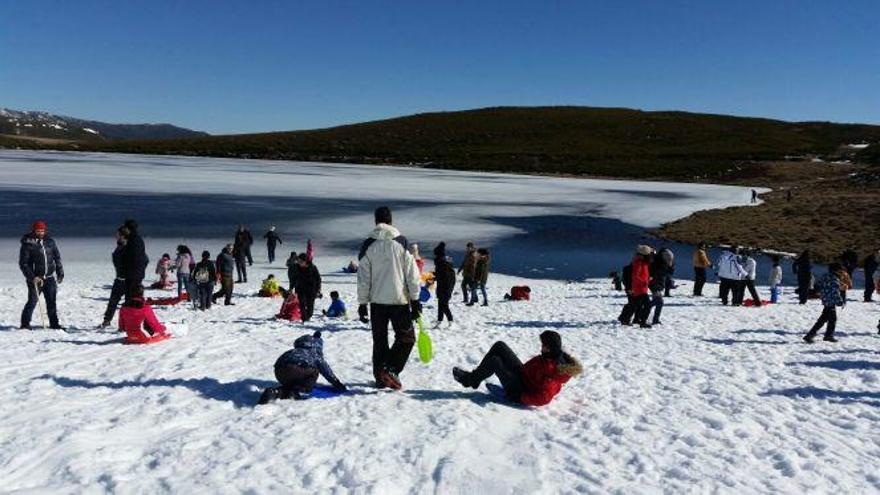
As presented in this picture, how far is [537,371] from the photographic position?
24.5ft

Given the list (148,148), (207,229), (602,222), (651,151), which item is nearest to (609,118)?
(651,151)

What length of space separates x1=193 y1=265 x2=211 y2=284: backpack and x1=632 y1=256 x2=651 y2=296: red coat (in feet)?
31.0

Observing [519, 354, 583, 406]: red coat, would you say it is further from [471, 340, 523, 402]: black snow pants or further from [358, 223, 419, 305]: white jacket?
[358, 223, 419, 305]: white jacket

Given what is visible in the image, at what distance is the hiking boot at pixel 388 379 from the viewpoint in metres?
7.87

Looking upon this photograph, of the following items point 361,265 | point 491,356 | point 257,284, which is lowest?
point 257,284

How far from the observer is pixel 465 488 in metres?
5.34

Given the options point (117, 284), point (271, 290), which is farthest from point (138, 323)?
point (271, 290)

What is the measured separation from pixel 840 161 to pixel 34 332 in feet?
359

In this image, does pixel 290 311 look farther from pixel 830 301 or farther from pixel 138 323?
pixel 830 301

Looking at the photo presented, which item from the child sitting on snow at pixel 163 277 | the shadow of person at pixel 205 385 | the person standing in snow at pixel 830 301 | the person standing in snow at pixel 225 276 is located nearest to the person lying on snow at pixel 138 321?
the shadow of person at pixel 205 385

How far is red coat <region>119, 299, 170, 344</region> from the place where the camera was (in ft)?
33.7

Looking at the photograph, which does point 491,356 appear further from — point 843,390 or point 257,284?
point 257,284

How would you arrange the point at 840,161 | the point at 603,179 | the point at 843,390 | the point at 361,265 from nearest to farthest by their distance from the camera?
the point at 361,265
the point at 843,390
the point at 603,179
the point at 840,161

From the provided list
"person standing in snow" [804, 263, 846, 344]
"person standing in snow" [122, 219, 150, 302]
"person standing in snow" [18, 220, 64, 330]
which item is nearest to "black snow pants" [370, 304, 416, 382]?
"person standing in snow" [122, 219, 150, 302]
